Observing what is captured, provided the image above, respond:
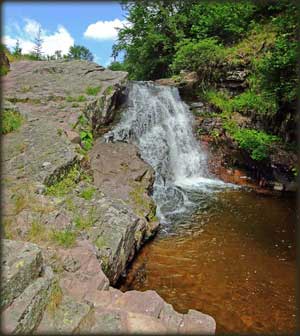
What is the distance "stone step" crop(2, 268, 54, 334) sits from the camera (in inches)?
92.4

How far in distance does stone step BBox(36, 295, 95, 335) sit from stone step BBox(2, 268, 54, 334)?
7cm

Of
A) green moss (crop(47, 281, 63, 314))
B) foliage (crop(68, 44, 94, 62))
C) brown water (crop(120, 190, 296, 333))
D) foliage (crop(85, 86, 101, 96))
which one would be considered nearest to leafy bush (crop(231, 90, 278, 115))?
brown water (crop(120, 190, 296, 333))

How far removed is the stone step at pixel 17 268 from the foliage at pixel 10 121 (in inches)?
159

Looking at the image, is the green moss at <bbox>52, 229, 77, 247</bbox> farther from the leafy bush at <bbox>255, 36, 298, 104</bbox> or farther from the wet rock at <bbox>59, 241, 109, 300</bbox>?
the leafy bush at <bbox>255, 36, 298, 104</bbox>

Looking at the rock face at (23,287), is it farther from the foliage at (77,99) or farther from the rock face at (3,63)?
the rock face at (3,63)

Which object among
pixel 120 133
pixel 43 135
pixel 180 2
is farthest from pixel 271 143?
pixel 180 2

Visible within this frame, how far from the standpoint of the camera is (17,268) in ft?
9.02

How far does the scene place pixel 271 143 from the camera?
973cm

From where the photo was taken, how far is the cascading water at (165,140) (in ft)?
30.6

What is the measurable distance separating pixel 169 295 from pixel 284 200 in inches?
220

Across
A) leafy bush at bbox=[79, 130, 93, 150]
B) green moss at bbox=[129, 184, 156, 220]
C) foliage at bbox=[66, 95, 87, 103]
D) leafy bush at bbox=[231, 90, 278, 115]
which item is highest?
leafy bush at bbox=[231, 90, 278, 115]

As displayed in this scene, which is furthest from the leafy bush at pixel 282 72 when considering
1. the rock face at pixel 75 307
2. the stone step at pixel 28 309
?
the stone step at pixel 28 309

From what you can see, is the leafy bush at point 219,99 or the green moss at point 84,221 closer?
the green moss at point 84,221

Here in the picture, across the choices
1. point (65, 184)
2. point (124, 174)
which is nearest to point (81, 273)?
point (65, 184)
